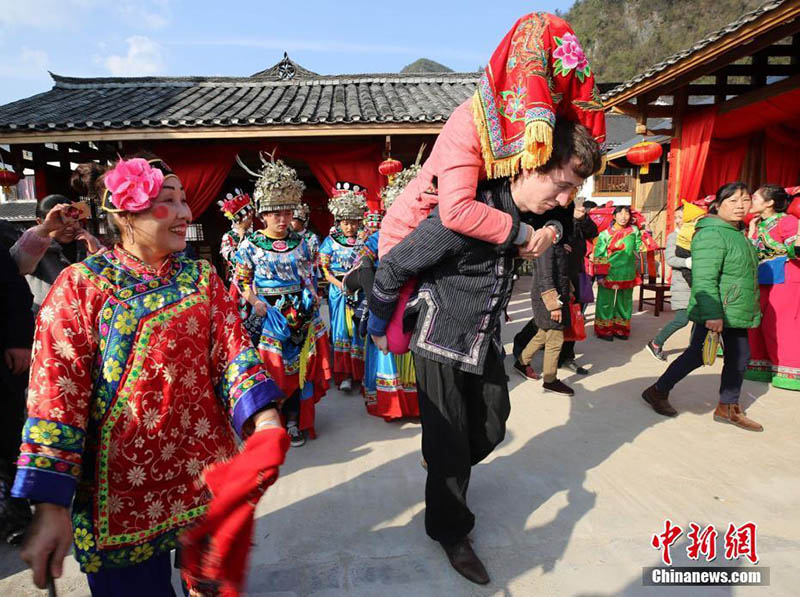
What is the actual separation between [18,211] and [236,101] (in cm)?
1562

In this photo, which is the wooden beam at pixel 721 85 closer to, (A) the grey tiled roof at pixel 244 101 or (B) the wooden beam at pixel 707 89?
Answer: (B) the wooden beam at pixel 707 89

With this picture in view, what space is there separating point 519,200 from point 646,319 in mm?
6756

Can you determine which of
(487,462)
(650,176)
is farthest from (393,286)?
(650,176)

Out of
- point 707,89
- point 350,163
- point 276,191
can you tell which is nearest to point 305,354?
point 276,191

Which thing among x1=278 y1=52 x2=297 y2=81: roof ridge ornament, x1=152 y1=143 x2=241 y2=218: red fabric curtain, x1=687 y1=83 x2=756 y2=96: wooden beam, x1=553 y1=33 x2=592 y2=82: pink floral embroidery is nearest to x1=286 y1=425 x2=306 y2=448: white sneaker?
x1=553 y1=33 x2=592 y2=82: pink floral embroidery

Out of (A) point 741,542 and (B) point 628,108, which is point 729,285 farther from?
(B) point 628,108

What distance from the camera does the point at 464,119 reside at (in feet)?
5.91

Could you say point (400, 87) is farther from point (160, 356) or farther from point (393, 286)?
point (160, 356)

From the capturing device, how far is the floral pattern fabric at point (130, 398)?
121cm

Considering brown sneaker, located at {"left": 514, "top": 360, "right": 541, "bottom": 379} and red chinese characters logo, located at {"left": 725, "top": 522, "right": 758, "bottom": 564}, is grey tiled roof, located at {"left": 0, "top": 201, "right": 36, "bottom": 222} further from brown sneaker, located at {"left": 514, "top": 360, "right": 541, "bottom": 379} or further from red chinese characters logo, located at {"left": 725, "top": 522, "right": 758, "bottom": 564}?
red chinese characters logo, located at {"left": 725, "top": 522, "right": 758, "bottom": 564}

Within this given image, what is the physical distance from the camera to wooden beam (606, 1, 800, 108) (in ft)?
15.3

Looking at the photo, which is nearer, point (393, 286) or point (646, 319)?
point (393, 286)

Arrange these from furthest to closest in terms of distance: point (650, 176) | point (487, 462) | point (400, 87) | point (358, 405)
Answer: point (650, 176) → point (400, 87) → point (358, 405) → point (487, 462)

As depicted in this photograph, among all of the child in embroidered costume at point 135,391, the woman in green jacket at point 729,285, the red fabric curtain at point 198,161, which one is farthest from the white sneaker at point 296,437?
the red fabric curtain at point 198,161
